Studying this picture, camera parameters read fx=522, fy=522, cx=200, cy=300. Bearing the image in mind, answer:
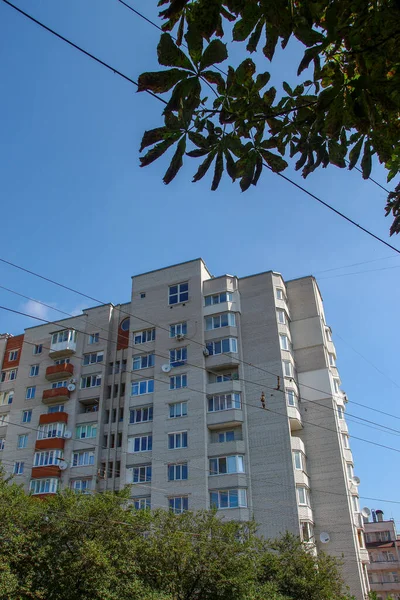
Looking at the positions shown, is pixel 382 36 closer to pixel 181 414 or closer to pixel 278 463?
pixel 278 463

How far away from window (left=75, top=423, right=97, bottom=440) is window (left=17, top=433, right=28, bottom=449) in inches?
182

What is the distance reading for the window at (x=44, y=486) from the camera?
37812 mm

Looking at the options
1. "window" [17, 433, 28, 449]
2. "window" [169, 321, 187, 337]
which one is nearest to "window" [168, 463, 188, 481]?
"window" [169, 321, 187, 337]

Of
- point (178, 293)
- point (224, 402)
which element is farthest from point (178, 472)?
point (178, 293)

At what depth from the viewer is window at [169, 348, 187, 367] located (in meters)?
39.3

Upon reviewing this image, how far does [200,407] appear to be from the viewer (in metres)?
36.6

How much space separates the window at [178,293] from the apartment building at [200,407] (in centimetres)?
10

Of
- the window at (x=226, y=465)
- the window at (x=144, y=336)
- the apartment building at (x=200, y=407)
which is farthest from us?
the window at (x=144, y=336)

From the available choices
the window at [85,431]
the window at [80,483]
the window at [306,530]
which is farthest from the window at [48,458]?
the window at [306,530]

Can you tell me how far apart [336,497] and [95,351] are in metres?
21.9

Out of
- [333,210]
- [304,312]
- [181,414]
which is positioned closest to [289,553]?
[181,414]

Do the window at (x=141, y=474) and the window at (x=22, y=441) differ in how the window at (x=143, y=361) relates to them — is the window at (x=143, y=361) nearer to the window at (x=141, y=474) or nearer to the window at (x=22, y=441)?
the window at (x=141, y=474)

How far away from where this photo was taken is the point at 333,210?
666 cm

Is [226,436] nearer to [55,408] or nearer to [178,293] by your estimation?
[178,293]
